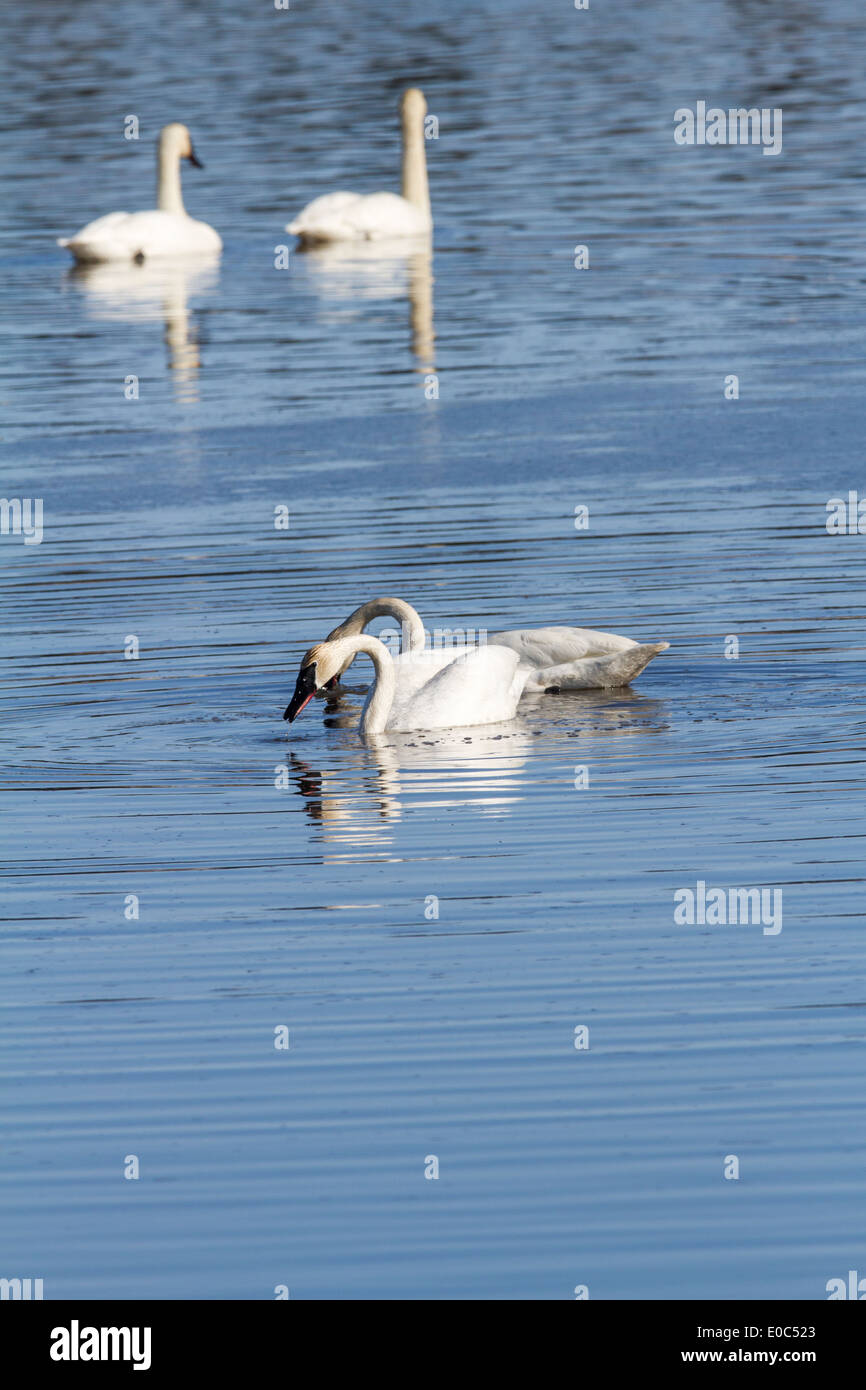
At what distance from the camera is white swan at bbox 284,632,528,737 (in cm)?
1239

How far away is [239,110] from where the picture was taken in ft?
148

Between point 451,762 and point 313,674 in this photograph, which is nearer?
point 451,762

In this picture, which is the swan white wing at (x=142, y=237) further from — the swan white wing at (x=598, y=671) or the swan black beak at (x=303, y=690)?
the swan black beak at (x=303, y=690)

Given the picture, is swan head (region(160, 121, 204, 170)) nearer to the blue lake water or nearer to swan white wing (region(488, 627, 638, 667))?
the blue lake water

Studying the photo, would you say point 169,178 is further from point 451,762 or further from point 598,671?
point 451,762

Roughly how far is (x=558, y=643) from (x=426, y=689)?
736 mm

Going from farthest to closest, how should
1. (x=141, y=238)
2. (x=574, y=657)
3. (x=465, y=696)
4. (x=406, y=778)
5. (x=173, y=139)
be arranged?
(x=173, y=139) < (x=141, y=238) < (x=574, y=657) < (x=465, y=696) < (x=406, y=778)

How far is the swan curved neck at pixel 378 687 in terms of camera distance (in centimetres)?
1257

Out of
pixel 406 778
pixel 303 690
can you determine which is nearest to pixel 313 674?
pixel 303 690

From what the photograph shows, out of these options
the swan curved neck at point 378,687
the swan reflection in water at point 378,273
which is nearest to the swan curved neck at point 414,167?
the swan reflection in water at point 378,273

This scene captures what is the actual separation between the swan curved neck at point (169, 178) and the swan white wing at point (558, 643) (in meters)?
20.2

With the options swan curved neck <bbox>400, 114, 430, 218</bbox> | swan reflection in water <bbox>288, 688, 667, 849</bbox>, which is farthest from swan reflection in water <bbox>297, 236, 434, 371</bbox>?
swan reflection in water <bbox>288, 688, 667, 849</bbox>

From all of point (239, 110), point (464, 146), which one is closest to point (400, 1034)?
point (464, 146)

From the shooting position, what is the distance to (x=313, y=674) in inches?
493
